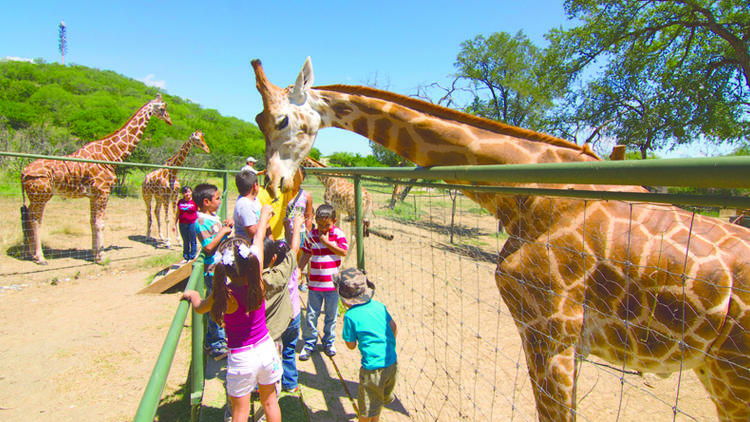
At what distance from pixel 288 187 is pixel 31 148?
2430 centimetres

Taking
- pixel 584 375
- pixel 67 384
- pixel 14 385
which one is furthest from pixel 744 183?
pixel 14 385

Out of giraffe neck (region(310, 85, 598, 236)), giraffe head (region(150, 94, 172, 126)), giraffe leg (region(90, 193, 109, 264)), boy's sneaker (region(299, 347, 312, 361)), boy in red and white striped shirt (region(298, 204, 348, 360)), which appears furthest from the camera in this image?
giraffe head (region(150, 94, 172, 126))

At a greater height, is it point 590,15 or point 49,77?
point 49,77

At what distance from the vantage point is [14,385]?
3.12 metres

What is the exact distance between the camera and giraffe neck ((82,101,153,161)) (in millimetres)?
7531

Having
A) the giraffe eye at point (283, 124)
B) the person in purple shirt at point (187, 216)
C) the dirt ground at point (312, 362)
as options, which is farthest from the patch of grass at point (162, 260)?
the giraffe eye at point (283, 124)

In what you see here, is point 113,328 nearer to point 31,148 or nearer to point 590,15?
point 590,15

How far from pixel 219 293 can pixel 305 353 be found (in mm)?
2052

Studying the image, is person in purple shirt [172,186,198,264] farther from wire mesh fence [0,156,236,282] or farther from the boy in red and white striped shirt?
the boy in red and white striped shirt

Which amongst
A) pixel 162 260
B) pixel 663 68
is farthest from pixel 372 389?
pixel 663 68

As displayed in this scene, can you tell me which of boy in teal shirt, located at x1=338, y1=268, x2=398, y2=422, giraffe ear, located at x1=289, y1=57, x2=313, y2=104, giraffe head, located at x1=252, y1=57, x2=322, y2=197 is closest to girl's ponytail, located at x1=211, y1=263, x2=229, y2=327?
boy in teal shirt, located at x1=338, y1=268, x2=398, y2=422

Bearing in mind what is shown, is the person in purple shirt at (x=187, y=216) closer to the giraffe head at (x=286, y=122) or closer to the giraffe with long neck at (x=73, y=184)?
the giraffe with long neck at (x=73, y=184)

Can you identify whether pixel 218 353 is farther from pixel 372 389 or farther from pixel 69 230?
pixel 69 230

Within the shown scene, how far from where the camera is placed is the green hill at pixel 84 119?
70.5ft
